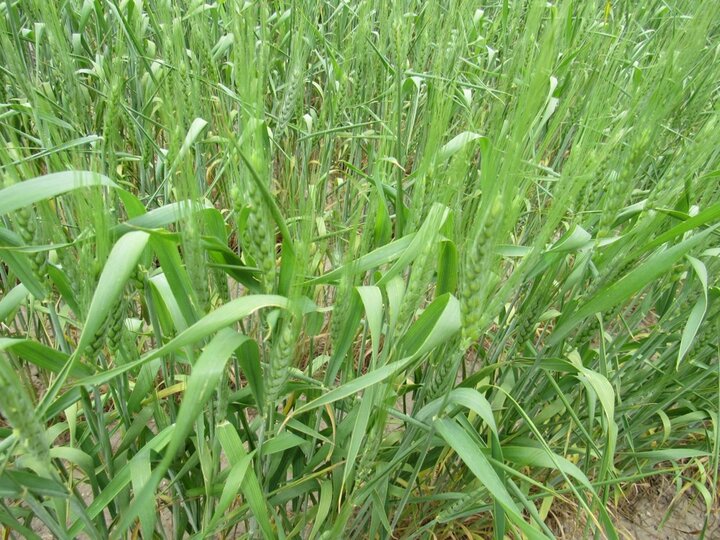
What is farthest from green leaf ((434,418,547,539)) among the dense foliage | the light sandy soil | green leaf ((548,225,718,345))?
the light sandy soil

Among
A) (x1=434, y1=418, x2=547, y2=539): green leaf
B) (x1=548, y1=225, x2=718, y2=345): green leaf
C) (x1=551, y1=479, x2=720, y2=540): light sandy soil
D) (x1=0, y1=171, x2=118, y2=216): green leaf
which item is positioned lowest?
(x1=551, y1=479, x2=720, y2=540): light sandy soil

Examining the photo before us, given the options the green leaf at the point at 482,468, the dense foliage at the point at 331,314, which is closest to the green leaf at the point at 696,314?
the dense foliage at the point at 331,314

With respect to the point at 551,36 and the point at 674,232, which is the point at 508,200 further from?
the point at 674,232

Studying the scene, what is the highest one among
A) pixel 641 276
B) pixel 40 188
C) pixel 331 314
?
pixel 40 188

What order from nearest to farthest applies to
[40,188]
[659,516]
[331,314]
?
[40,188] → [331,314] → [659,516]

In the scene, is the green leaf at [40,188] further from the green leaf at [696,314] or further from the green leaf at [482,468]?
the green leaf at [696,314]

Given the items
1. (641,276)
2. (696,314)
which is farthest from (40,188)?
(696,314)

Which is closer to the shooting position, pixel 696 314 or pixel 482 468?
pixel 482 468

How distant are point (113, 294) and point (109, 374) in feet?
0.25

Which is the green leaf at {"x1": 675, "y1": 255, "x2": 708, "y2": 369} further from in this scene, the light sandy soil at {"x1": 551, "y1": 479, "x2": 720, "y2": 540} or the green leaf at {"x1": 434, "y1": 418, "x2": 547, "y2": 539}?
the light sandy soil at {"x1": 551, "y1": 479, "x2": 720, "y2": 540}

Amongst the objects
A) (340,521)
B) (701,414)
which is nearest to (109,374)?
(340,521)

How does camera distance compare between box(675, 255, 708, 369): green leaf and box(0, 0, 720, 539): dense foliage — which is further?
box(675, 255, 708, 369): green leaf

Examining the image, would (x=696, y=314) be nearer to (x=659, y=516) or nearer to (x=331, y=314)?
(x=331, y=314)

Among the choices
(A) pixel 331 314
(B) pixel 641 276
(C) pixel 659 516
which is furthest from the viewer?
(C) pixel 659 516
